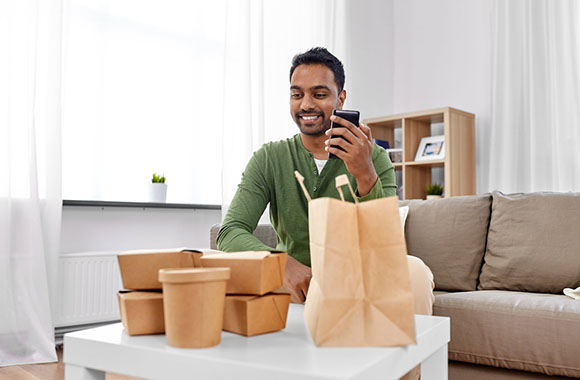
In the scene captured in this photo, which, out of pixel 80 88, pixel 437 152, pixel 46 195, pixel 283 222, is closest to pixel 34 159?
pixel 46 195

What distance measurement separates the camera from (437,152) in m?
3.56

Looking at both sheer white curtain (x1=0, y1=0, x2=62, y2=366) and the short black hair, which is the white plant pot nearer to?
sheer white curtain (x1=0, y1=0, x2=62, y2=366)

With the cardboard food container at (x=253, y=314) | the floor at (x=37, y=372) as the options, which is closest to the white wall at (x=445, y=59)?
the floor at (x=37, y=372)

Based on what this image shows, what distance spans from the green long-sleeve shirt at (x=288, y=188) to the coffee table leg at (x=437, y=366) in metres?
0.62

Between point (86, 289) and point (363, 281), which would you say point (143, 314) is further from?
point (86, 289)

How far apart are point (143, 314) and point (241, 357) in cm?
18

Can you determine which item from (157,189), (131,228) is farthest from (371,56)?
(131,228)

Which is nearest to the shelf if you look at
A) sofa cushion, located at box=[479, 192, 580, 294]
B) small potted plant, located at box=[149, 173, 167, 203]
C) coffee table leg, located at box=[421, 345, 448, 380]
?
sofa cushion, located at box=[479, 192, 580, 294]

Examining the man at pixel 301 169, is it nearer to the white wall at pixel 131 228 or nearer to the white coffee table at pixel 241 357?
the white coffee table at pixel 241 357

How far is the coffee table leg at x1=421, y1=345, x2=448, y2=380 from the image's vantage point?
2.89ft

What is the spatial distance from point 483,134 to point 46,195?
2.78m

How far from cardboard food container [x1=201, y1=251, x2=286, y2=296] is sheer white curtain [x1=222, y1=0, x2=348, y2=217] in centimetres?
213

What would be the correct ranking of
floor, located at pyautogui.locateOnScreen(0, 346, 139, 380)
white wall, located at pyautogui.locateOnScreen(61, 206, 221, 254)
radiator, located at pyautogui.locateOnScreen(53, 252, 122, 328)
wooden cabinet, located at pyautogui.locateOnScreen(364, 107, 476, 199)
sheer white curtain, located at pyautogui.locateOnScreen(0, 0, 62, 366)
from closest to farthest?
floor, located at pyautogui.locateOnScreen(0, 346, 139, 380)
sheer white curtain, located at pyautogui.locateOnScreen(0, 0, 62, 366)
radiator, located at pyautogui.locateOnScreen(53, 252, 122, 328)
white wall, located at pyautogui.locateOnScreen(61, 206, 221, 254)
wooden cabinet, located at pyautogui.locateOnScreen(364, 107, 476, 199)

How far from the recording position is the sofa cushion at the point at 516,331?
1.43 m
